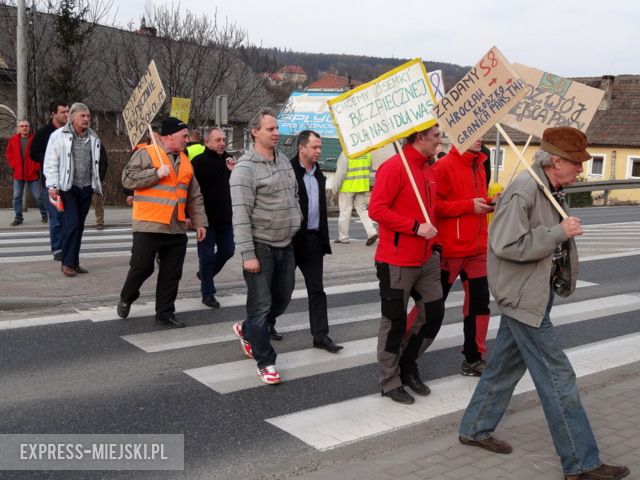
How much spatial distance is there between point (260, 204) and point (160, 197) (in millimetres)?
1764

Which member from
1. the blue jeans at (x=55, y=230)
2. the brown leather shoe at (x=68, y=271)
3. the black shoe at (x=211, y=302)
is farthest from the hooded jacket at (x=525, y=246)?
the blue jeans at (x=55, y=230)

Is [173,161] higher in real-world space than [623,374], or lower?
higher

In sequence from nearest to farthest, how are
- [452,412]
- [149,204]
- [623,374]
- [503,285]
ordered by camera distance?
[503,285] → [452,412] → [623,374] → [149,204]

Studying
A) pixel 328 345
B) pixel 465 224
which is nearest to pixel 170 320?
pixel 328 345

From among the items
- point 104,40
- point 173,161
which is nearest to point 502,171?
point 104,40

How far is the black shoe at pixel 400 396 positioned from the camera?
5.58m

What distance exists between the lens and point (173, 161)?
7.37 meters

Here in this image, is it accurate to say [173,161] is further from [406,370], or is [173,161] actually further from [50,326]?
[406,370]

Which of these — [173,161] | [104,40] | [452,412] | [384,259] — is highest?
[104,40]

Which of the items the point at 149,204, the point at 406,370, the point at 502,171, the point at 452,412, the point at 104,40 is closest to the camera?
the point at 452,412

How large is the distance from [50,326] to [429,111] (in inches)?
160

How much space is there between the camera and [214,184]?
8141 millimetres

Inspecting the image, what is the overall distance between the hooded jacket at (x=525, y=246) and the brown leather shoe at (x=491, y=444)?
805 mm

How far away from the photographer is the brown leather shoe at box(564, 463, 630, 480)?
4195mm
